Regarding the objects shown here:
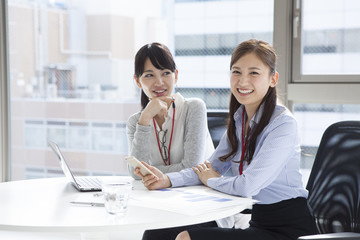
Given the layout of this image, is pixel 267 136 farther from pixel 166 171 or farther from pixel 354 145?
pixel 166 171

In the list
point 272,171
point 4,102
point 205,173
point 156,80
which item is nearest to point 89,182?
point 205,173

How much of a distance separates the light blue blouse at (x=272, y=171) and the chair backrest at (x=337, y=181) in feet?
0.53

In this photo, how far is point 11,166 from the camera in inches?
158

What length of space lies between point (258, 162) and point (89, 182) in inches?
28.9

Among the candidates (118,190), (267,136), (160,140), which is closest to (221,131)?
(160,140)

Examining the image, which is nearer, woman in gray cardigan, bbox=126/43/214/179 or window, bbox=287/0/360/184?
woman in gray cardigan, bbox=126/43/214/179

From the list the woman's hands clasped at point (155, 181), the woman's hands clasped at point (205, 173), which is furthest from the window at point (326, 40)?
the woman's hands clasped at point (155, 181)

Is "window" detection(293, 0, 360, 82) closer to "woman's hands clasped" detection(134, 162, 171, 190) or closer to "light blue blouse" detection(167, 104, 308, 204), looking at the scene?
"light blue blouse" detection(167, 104, 308, 204)

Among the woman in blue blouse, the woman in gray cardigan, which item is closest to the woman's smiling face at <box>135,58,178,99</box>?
the woman in gray cardigan

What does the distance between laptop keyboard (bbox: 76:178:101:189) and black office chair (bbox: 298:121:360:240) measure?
2.97 ft

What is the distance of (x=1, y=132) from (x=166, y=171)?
7.76 ft

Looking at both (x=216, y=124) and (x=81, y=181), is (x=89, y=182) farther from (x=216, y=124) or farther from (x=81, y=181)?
(x=216, y=124)

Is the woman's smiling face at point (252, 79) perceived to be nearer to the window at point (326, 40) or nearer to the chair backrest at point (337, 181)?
the chair backrest at point (337, 181)

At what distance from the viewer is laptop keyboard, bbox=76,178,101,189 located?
186 cm
